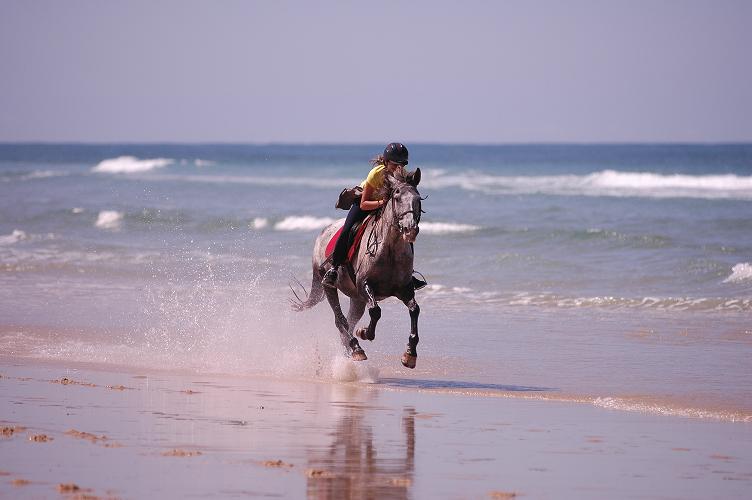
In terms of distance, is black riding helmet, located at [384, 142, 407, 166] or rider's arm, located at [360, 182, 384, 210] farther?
rider's arm, located at [360, 182, 384, 210]

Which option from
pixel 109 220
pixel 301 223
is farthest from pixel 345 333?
pixel 301 223

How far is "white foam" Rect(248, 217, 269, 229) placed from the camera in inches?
1395

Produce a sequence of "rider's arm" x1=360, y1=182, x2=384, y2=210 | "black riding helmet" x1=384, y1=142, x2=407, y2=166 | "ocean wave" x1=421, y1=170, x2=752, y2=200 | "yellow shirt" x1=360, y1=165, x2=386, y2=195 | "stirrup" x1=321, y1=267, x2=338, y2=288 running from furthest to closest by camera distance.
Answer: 1. "ocean wave" x1=421, y1=170, x2=752, y2=200
2. "stirrup" x1=321, y1=267, x2=338, y2=288
3. "rider's arm" x1=360, y1=182, x2=384, y2=210
4. "yellow shirt" x1=360, y1=165, x2=386, y2=195
5. "black riding helmet" x1=384, y1=142, x2=407, y2=166

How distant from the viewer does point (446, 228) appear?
102ft

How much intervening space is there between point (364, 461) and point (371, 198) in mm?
4729

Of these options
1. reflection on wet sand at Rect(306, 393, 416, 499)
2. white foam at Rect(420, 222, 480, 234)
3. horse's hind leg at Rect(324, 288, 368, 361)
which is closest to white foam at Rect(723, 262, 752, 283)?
horse's hind leg at Rect(324, 288, 368, 361)

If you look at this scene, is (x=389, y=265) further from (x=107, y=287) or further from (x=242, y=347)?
(x=107, y=287)

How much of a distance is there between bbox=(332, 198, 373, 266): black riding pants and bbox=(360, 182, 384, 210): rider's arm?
0.21 metres

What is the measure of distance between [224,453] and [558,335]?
7.80m

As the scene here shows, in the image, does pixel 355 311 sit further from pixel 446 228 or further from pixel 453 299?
pixel 446 228

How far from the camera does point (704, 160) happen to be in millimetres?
95062

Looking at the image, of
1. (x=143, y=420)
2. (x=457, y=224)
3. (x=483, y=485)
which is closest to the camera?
(x=483, y=485)

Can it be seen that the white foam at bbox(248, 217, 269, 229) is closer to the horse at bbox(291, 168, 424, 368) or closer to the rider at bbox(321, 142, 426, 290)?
the rider at bbox(321, 142, 426, 290)

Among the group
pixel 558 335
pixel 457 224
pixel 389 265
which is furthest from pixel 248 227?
pixel 389 265
